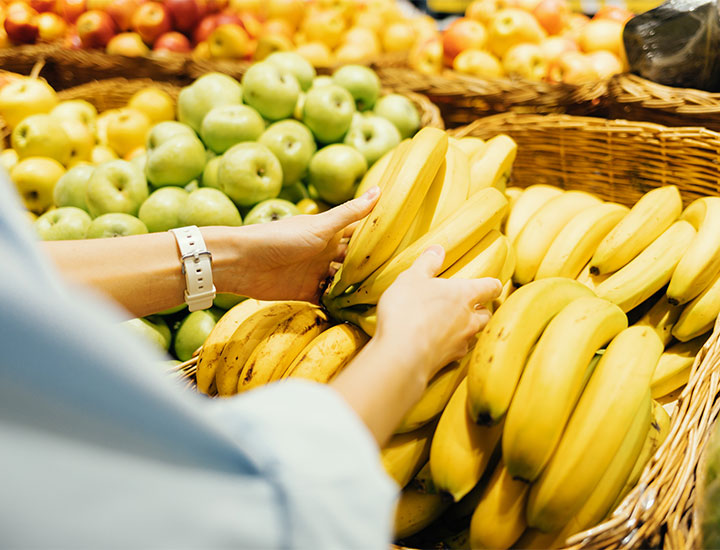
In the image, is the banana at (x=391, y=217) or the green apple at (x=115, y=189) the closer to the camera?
the banana at (x=391, y=217)

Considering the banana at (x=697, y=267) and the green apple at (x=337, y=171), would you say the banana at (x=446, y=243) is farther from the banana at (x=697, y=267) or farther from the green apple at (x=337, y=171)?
the green apple at (x=337, y=171)

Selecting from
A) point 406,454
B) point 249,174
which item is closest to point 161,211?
point 249,174

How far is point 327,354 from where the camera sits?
3.32 feet

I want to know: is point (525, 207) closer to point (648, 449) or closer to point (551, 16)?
point (648, 449)

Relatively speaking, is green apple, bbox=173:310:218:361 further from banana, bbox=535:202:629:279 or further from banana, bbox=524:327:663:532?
banana, bbox=524:327:663:532

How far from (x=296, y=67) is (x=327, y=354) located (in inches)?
52.3

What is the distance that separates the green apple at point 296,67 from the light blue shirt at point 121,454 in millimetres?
1699

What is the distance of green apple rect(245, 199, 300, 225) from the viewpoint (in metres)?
1.59

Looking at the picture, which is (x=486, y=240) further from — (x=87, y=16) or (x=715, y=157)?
(x=87, y=16)

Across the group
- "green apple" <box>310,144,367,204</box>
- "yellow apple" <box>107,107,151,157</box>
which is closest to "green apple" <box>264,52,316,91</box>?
"green apple" <box>310,144,367,204</box>

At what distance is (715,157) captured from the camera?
139cm

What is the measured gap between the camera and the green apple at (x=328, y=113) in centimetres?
179

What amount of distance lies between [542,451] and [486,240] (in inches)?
18.0

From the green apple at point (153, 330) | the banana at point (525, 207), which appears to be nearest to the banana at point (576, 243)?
the banana at point (525, 207)
